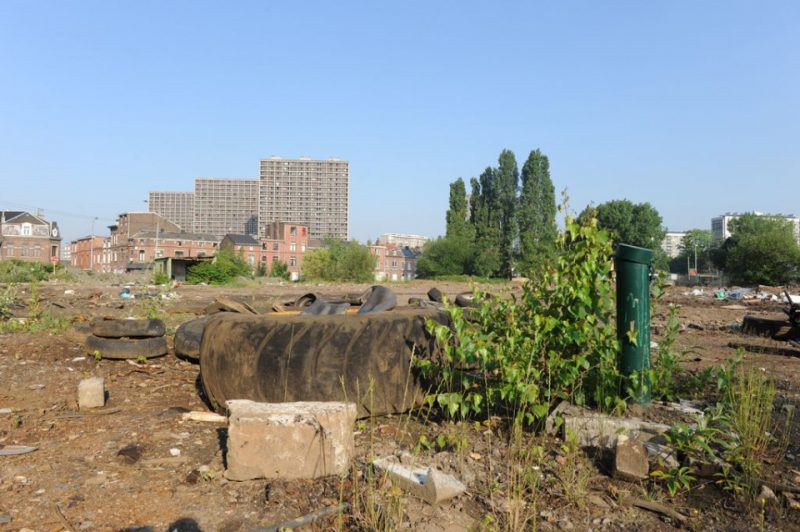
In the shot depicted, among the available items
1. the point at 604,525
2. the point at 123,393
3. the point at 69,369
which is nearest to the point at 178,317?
the point at 69,369

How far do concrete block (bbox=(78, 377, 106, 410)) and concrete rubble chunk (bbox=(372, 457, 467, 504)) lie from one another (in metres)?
2.98

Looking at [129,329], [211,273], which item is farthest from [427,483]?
[211,273]

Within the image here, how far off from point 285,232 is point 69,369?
97320mm

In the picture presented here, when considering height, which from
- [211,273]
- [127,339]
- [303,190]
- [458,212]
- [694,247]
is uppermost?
[303,190]

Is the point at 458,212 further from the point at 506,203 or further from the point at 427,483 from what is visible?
the point at 427,483

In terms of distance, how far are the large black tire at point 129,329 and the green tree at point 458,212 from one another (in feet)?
207

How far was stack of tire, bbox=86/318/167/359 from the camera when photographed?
628 cm

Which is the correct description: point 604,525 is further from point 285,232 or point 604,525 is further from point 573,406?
point 285,232

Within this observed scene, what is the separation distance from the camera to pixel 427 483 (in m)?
2.65

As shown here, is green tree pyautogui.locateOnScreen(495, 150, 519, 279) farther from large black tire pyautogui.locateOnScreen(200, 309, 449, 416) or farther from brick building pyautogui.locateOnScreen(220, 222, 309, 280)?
large black tire pyautogui.locateOnScreen(200, 309, 449, 416)

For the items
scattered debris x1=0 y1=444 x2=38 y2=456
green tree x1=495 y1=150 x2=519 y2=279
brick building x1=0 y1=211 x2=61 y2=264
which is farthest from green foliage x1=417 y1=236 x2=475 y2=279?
scattered debris x1=0 y1=444 x2=38 y2=456

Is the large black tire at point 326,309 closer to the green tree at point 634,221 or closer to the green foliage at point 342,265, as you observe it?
the green foliage at point 342,265

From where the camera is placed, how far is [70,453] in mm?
3424

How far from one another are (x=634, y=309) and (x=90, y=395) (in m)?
4.29
